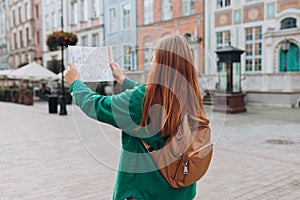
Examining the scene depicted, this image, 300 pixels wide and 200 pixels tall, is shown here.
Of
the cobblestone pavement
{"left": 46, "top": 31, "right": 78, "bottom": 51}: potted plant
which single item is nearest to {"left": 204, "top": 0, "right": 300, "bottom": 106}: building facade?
{"left": 46, "top": 31, "right": 78, "bottom": 51}: potted plant

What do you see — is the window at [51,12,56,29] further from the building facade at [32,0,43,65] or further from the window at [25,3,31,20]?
the window at [25,3,31,20]

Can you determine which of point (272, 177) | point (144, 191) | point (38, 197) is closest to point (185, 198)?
point (144, 191)

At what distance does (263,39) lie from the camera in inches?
704

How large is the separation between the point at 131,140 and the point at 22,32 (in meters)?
44.5

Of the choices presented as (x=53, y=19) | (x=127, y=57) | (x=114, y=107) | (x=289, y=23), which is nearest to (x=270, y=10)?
(x=289, y=23)

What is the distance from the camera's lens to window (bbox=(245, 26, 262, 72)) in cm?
1842

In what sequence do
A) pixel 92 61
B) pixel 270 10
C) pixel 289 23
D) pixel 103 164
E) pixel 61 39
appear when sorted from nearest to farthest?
pixel 92 61 < pixel 103 164 < pixel 61 39 < pixel 289 23 < pixel 270 10

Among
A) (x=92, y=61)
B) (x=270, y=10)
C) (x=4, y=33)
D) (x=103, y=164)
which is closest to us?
(x=92, y=61)

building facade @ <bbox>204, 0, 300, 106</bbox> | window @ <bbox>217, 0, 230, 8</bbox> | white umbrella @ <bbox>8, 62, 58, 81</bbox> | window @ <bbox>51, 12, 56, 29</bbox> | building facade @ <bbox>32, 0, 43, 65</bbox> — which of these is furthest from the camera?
building facade @ <bbox>32, 0, 43, 65</bbox>

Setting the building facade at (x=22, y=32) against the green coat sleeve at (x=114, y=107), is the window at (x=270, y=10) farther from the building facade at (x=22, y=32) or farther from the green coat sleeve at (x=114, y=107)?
the building facade at (x=22, y=32)

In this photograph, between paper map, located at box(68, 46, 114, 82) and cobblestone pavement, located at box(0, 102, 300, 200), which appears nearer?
paper map, located at box(68, 46, 114, 82)

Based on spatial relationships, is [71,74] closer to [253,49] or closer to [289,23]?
[289,23]

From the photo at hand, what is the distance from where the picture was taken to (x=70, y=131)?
30.8ft

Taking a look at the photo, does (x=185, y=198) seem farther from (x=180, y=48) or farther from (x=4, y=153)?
(x=4, y=153)
